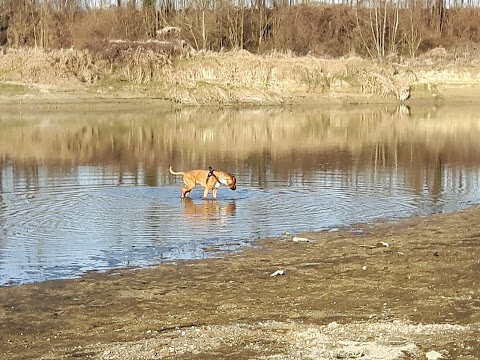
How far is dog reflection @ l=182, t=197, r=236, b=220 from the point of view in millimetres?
17906

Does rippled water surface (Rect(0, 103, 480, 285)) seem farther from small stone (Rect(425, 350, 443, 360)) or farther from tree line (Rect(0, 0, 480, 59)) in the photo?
tree line (Rect(0, 0, 480, 59))

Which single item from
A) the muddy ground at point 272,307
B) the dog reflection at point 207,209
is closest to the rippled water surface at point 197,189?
the dog reflection at point 207,209

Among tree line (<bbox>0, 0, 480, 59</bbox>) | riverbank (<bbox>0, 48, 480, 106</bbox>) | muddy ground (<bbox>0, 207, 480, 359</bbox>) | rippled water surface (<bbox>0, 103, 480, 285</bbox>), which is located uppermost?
tree line (<bbox>0, 0, 480, 59</bbox>)

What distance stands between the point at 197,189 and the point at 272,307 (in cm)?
1247

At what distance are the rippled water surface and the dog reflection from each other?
29mm

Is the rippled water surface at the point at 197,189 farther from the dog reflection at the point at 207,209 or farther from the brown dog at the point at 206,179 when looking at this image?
the brown dog at the point at 206,179

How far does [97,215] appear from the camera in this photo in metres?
18.2

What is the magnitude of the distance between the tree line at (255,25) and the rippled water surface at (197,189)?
2821cm

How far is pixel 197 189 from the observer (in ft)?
73.2

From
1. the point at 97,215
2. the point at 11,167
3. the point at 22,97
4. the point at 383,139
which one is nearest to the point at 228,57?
the point at 22,97

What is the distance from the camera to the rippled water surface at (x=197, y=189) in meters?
15.1

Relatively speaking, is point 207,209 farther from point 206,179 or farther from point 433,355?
point 433,355

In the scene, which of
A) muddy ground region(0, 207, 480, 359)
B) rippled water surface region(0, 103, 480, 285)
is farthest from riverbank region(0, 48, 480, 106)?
muddy ground region(0, 207, 480, 359)

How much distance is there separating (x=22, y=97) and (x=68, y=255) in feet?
144
